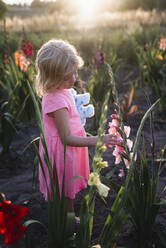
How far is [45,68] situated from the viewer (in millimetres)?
1430

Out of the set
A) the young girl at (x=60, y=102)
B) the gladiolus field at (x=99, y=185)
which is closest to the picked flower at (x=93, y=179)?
the gladiolus field at (x=99, y=185)

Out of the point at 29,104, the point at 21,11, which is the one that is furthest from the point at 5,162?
the point at 21,11

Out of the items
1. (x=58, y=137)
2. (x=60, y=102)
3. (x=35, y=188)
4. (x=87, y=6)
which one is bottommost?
(x=35, y=188)

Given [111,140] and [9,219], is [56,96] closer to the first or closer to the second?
[111,140]

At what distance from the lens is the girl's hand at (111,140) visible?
1193 millimetres

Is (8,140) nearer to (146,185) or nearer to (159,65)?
(146,185)

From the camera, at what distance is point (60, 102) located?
1403mm

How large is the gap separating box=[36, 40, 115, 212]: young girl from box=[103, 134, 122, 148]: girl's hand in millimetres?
105

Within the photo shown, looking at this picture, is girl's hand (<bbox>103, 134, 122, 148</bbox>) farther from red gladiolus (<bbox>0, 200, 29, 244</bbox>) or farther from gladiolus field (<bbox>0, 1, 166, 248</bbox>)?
red gladiolus (<bbox>0, 200, 29, 244</bbox>)

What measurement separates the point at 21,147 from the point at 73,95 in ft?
4.08

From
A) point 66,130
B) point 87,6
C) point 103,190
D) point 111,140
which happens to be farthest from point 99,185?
point 87,6

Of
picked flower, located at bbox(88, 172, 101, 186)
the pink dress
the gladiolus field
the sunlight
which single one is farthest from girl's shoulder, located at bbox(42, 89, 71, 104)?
the sunlight

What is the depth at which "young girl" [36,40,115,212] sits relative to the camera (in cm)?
139

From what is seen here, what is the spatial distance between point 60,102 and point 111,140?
0.35 m
